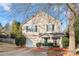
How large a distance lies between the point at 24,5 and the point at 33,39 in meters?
0.27

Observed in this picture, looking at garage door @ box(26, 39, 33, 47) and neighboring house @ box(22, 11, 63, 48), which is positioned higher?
neighboring house @ box(22, 11, 63, 48)

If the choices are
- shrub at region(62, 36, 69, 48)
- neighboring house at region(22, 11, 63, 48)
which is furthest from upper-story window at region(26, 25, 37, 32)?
shrub at region(62, 36, 69, 48)

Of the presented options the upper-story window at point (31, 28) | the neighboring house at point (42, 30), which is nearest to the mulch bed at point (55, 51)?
the neighboring house at point (42, 30)

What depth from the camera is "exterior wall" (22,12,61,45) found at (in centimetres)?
193

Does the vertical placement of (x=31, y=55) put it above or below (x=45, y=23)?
below

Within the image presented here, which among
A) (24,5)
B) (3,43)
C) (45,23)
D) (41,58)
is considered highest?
(24,5)

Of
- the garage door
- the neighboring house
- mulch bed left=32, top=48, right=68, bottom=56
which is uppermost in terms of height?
the neighboring house

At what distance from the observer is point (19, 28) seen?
1.93 meters

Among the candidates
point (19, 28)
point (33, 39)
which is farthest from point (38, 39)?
point (19, 28)

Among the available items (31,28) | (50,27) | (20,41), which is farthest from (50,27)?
(20,41)

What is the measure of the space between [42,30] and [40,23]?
56 millimetres

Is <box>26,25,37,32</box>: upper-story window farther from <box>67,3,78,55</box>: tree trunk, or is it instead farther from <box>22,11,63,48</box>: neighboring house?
<box>67,3,78,55</box>: tree trunk

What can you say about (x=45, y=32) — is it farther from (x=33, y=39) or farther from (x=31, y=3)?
(x=31, y=3)

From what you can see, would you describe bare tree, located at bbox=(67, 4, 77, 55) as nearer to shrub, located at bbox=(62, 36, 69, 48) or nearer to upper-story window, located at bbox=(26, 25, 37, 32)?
shrub, located at bbox=(62, 36, 69, 48)
